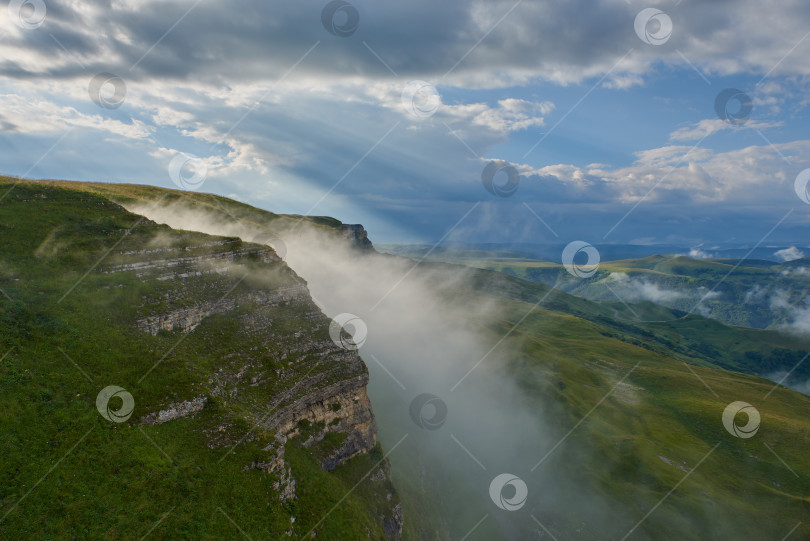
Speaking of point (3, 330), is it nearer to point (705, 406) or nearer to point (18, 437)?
point (18, 437)

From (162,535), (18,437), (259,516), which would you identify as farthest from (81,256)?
(259,516)

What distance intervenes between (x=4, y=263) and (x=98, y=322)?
12.1m

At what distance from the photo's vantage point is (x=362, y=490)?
5575 centimetres
